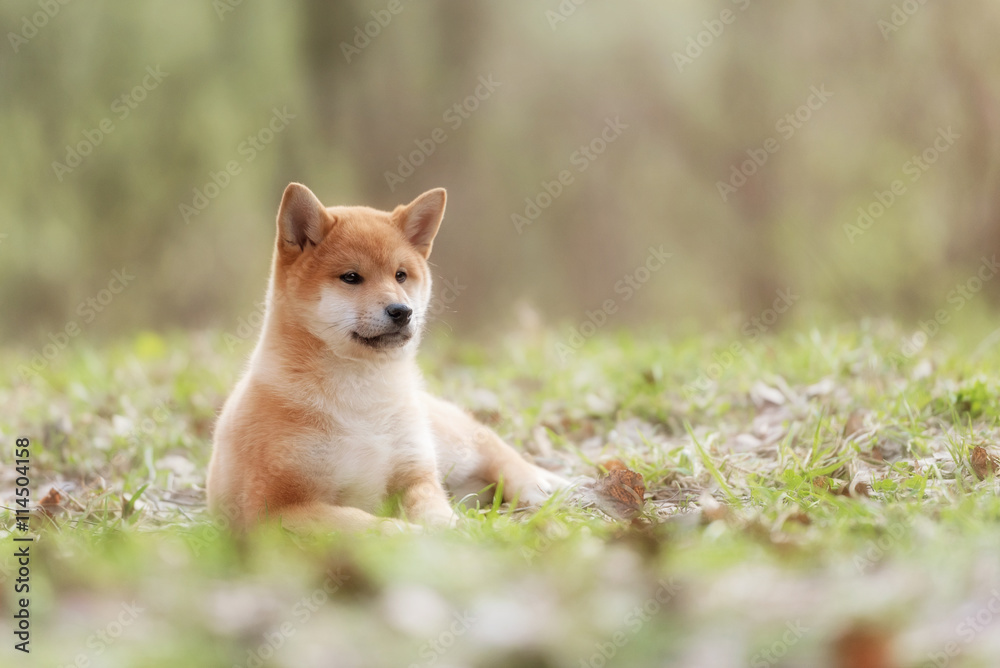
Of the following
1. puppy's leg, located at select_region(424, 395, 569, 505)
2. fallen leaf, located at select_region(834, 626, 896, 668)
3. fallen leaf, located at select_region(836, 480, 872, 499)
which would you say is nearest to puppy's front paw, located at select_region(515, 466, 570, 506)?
puppy's leg, located at select_region(424, 395, 569, 505)

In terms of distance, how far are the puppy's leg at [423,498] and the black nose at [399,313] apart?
1.98 ft

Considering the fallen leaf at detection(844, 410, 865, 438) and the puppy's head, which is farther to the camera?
the fallen leaf at detection(844, 410, 865, 438)

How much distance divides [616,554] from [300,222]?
1935 millimetres

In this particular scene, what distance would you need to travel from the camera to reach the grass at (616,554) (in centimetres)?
196

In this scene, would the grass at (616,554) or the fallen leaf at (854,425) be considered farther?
the fallen leaf at (854,425)

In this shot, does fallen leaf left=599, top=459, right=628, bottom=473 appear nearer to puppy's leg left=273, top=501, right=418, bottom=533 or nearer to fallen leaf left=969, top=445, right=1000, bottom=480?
puppy's leg left=273, top=501, right=418, bottom=533

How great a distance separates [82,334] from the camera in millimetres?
8406

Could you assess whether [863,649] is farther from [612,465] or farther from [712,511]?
[612,465]

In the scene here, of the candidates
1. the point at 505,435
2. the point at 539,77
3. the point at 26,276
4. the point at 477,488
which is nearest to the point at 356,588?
the point at 477,488

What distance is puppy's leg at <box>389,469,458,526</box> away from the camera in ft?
10.5

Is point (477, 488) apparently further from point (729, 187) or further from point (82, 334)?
point (729, 187)

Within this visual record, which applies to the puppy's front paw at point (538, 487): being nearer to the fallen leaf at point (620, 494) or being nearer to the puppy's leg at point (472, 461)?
the puppy's leg at point (472, 461)

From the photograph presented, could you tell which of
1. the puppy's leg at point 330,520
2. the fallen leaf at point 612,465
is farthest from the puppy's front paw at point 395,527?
the fallen leaf at point 612,465

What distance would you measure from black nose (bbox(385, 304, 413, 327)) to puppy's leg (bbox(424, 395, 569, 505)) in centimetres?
71
